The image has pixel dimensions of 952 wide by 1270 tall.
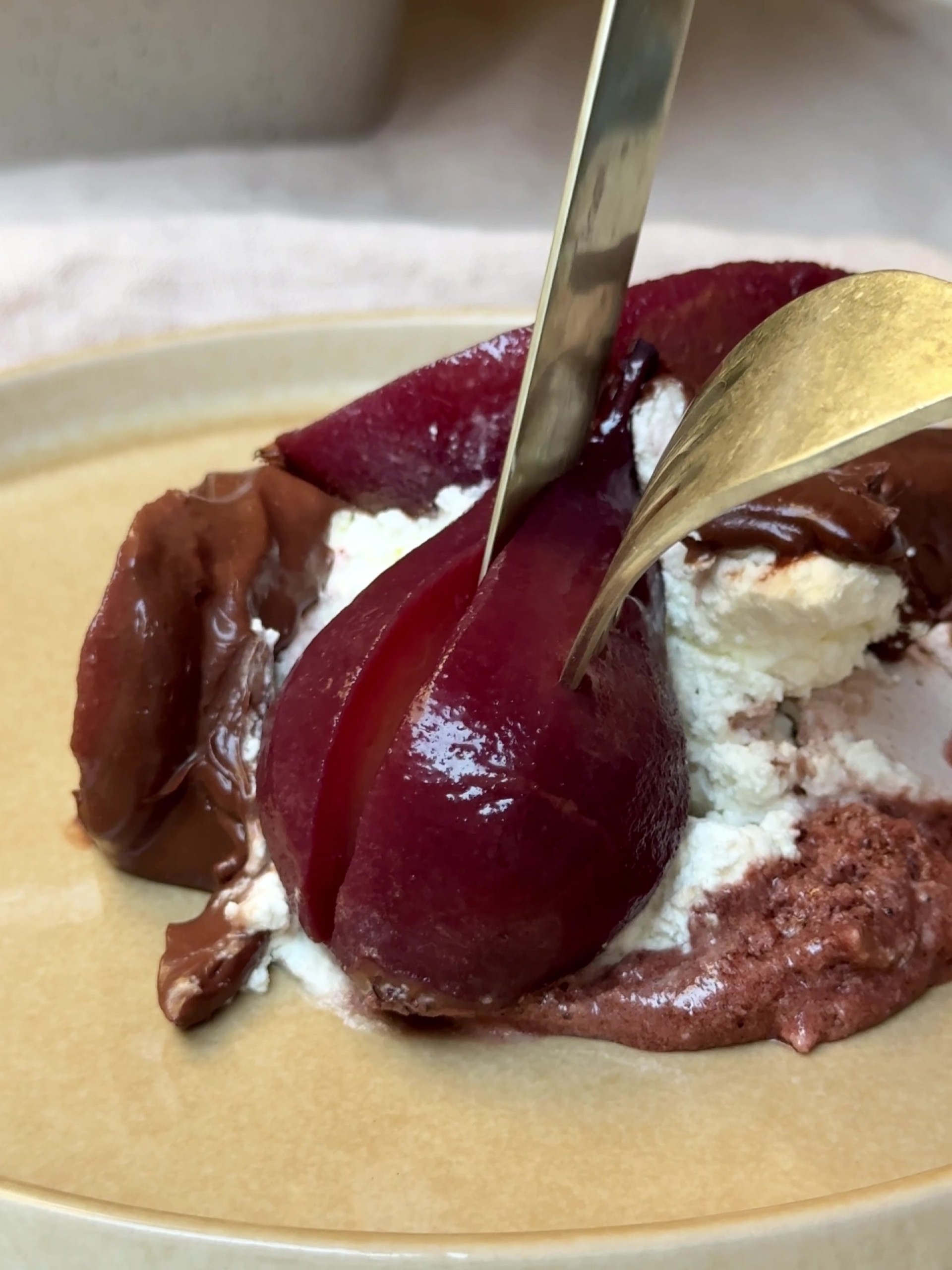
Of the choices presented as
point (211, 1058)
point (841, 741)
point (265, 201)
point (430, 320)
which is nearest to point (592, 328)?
point (841, 741)

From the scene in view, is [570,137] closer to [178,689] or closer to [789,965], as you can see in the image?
[178,689]

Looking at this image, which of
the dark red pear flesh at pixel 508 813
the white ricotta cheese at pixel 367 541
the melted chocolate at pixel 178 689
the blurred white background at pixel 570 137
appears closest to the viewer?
the dark red pear flesh at pixel 508 813

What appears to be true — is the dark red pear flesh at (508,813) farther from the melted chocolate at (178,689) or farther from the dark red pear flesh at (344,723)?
the melted chocolate at (178,689)

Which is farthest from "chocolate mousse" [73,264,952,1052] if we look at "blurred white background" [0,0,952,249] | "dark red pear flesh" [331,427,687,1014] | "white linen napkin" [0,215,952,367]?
"blurred white background" [0,0,952,249]

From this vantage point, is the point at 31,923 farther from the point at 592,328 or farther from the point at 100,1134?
the point at 592,328

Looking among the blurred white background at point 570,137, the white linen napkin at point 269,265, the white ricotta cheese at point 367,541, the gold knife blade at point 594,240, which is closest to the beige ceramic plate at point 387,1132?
the white ricotta cheese at point 367,541

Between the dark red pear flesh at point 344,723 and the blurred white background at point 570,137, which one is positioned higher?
the blurred white background at point 570,137
